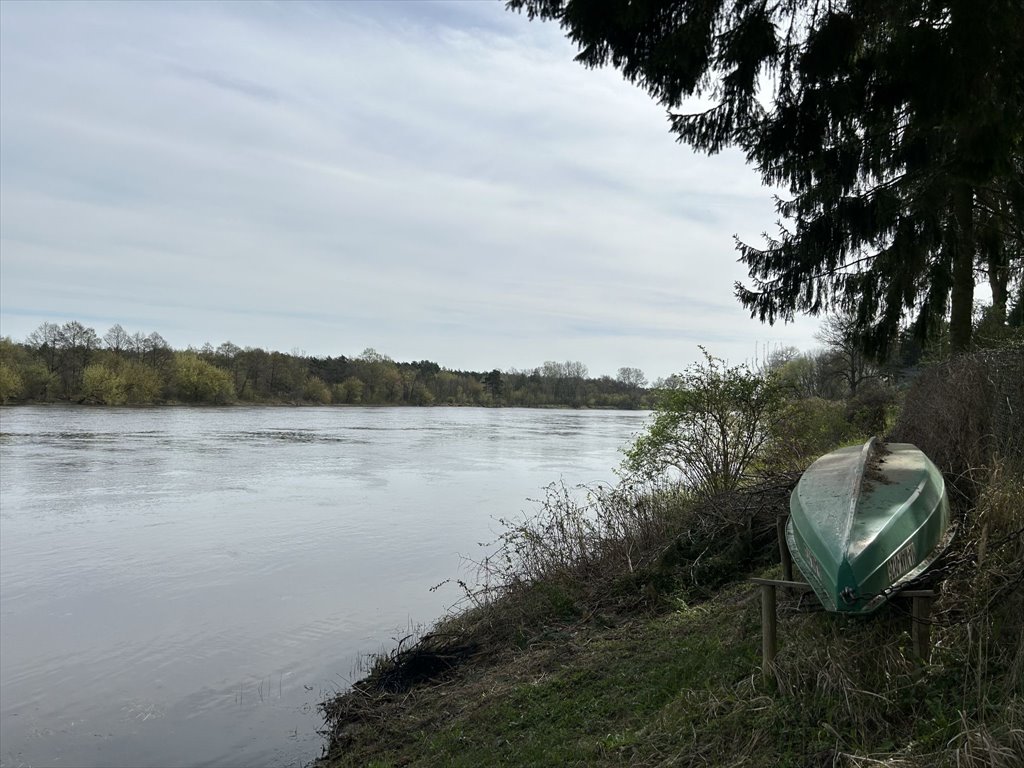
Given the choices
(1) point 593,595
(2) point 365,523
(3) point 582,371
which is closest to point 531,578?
(1) point 593,595

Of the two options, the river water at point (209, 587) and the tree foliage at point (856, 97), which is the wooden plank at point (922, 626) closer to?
the tree foliage at point (856, 97)

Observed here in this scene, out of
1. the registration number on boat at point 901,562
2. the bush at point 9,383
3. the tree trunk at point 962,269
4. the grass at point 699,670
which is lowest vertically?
the grass at point 699,670

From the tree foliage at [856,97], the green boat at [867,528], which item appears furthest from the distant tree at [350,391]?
the green boat at [867,528]

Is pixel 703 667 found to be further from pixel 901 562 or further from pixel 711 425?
pixel 711 425

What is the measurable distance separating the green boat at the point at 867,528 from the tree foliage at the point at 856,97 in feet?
5.76

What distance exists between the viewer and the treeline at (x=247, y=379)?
2441 inches

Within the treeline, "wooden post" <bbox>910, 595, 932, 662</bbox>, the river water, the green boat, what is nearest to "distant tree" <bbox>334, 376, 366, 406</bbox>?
the treeline

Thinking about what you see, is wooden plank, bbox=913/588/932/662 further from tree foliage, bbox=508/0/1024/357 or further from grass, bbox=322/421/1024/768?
tree foliage, bbox=508/0/1024/357

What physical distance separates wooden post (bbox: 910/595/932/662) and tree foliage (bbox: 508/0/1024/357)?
7.51 feet

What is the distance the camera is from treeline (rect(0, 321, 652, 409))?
203 ft

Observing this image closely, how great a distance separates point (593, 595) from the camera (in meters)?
7.87

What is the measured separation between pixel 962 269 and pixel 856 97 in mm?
4106

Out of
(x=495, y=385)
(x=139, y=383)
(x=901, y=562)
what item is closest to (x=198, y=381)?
(x=139, y=383)

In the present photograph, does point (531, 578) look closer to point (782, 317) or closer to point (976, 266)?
point (782, 317)
